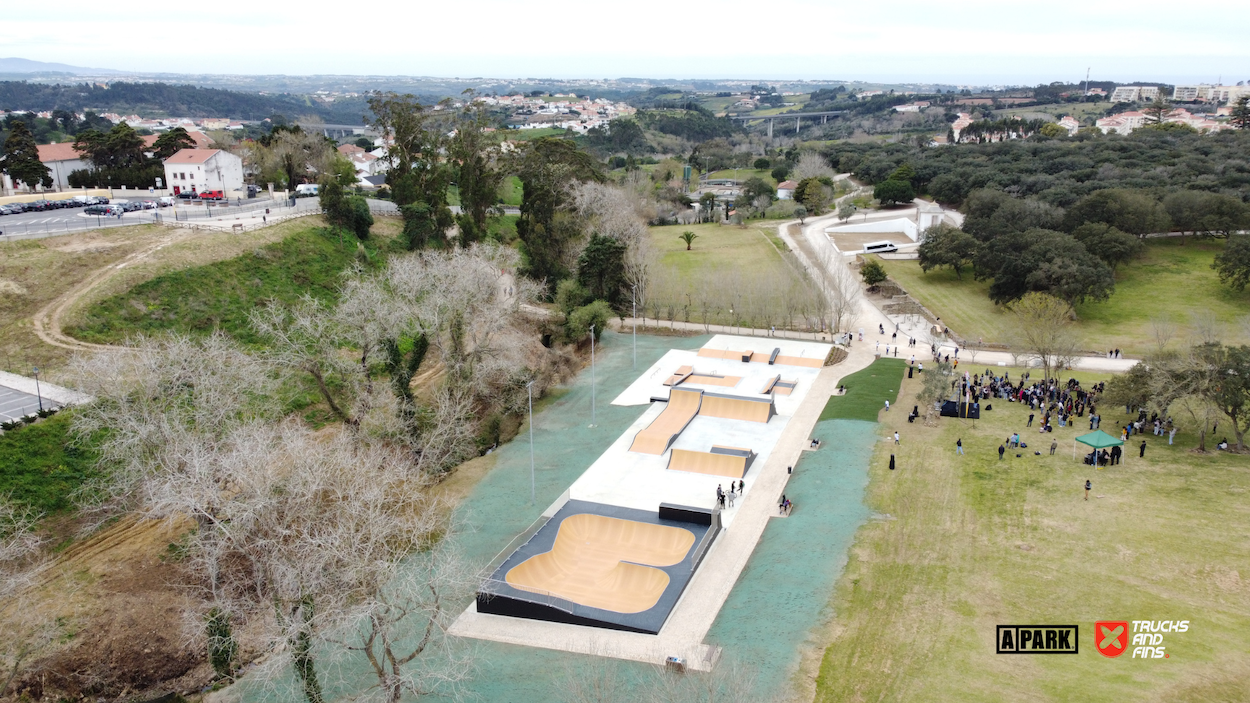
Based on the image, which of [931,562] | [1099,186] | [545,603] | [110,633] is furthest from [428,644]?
[1099,186]

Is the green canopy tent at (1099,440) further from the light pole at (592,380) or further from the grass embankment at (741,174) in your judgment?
the grass embankment at (741,174)

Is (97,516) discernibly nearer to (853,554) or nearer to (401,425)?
(401,425)

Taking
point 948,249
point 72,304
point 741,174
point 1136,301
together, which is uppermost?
point 741,174

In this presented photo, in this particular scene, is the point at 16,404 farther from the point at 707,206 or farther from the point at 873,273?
the point at 707,206

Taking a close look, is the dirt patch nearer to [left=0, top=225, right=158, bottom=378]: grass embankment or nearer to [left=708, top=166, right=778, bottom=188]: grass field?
[left=0, top=225, right=158, bottom=378]: grass embankment

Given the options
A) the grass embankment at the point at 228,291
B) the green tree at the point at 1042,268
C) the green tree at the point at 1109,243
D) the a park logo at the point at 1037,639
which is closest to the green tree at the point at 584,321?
the grass embankment at the point at 228,291

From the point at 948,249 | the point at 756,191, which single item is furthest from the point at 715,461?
the point at 756,191
